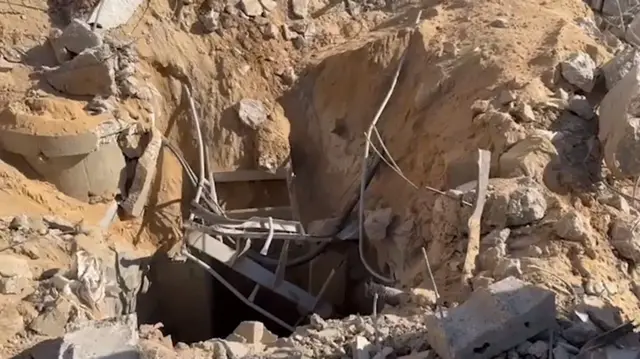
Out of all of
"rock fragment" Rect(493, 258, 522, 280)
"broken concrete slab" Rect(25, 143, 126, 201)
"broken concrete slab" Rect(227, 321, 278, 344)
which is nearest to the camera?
"rock fragment" Rect(493, 258, 522, 280)

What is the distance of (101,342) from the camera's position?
443cm

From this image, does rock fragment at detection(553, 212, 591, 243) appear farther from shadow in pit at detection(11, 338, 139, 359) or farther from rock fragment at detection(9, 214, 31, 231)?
rock fragment at detection(9, 214, 31, 231)

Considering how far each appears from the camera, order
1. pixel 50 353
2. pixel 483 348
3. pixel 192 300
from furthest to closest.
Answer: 1. pixel 192 300
2. pixel 50 353
3. pixel 483 348

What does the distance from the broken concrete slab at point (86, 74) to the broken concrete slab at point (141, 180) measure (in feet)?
2.01

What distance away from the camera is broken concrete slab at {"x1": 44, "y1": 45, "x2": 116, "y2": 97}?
7086 millimetres

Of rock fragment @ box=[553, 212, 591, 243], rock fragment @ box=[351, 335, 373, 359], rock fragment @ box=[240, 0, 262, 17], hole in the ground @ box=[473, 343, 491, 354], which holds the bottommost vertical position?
rock fragment @ box=[351, 335, 373, 359]

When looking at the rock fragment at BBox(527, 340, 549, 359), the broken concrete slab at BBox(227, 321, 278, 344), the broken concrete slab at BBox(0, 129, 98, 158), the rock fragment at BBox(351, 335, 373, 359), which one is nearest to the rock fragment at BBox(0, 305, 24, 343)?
the broken concrete slab at BBox(227, 321, 278, 344)

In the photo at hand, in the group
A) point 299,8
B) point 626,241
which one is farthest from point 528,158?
point 299,8

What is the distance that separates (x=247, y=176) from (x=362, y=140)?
1143 millimetres

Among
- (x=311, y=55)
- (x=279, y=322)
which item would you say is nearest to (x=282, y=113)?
(x=311, y=55)

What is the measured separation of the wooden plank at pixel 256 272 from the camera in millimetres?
6703

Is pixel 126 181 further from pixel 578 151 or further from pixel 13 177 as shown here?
pixel 578 151

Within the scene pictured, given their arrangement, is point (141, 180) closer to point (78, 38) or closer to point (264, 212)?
point (264, 212)

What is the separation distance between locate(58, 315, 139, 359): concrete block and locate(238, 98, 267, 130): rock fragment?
3.21 m
